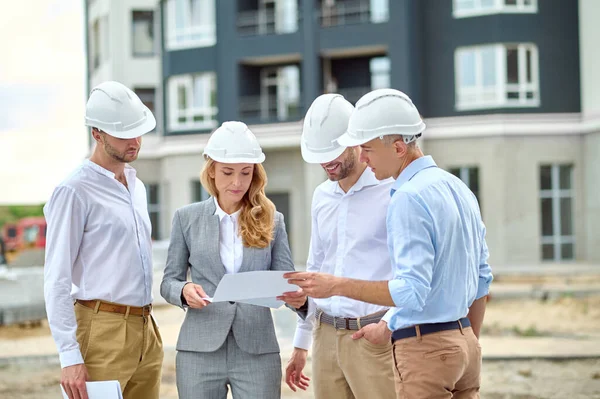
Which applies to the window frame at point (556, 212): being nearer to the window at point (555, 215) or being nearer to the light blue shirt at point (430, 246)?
the window at point (555, 215)

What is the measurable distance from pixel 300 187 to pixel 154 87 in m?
9.86

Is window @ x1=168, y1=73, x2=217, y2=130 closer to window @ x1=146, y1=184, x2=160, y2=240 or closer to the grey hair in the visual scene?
window @ x1=146, y1=184, x2=160, y2=240

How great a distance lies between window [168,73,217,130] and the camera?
30.4 m

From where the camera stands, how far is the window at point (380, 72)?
29.0 metres

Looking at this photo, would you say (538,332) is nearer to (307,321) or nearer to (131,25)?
(307,321)

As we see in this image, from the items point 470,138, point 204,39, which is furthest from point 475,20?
point 204,39

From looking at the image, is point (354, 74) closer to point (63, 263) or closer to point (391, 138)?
point (63, 263)

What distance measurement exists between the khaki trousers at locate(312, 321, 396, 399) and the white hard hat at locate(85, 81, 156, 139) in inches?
56.9

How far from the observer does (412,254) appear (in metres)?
3.34

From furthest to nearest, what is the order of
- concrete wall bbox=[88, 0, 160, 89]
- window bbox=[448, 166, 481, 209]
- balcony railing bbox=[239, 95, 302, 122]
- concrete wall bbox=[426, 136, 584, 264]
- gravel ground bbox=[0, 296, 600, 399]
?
concrete wall bbox=[88, 0, 160, 89] < balcony railing bbox=[239, 95, 302, 122] < window bbox=[448, 166, 481, 209] < concrete wall bbox=[426, 136, 584, 264] < gravel ground bbox=[0, 296, 600, 399]

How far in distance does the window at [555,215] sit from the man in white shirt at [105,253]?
2409cm

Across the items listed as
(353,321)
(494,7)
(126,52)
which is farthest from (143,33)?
(353,321)

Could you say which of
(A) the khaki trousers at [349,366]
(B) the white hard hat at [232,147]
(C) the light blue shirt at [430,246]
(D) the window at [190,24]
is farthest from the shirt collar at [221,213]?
(D) the window at [190,24]

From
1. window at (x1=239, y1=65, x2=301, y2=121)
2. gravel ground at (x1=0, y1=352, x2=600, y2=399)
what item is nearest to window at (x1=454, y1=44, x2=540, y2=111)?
window at (x1=239, y1=65, x2=301, y2=121)
